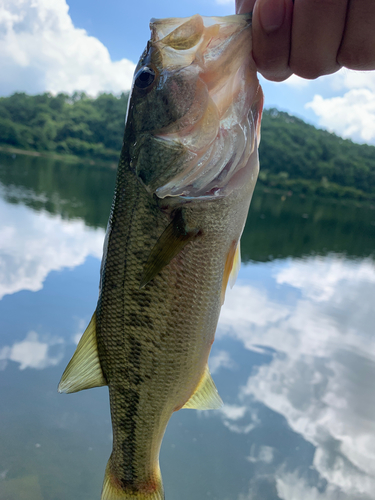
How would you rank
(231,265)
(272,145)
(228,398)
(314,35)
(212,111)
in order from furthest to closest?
(272,145) → (228,398) → (231,265) → (212,111) → (314,35)

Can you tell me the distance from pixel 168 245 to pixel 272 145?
2311 inches

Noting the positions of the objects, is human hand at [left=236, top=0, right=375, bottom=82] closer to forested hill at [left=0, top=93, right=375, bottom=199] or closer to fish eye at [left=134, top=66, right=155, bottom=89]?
fish eye at [left=134, top=66, right=155, bottom=89]

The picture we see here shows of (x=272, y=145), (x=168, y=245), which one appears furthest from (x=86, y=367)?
(x=272, y=145)

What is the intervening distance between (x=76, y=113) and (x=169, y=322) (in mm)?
76303

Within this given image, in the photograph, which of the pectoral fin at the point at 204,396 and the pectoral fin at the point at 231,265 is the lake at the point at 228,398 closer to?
the pectoral fin at the point at 204,396

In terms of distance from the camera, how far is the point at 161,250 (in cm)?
131

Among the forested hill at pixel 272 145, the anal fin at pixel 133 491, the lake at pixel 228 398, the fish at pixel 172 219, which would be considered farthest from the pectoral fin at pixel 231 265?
the forested hill at pixel 272 145

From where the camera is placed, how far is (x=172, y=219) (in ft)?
4.41

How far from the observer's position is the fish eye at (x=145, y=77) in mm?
1379

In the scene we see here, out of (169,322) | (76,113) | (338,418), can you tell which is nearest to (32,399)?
(169,322)

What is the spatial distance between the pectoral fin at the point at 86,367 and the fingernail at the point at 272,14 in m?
1.17

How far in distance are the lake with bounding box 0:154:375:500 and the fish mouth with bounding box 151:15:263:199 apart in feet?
9.89

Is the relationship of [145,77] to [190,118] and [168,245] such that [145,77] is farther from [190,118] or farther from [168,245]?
[168,245]

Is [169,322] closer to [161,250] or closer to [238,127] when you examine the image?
[161,250]
